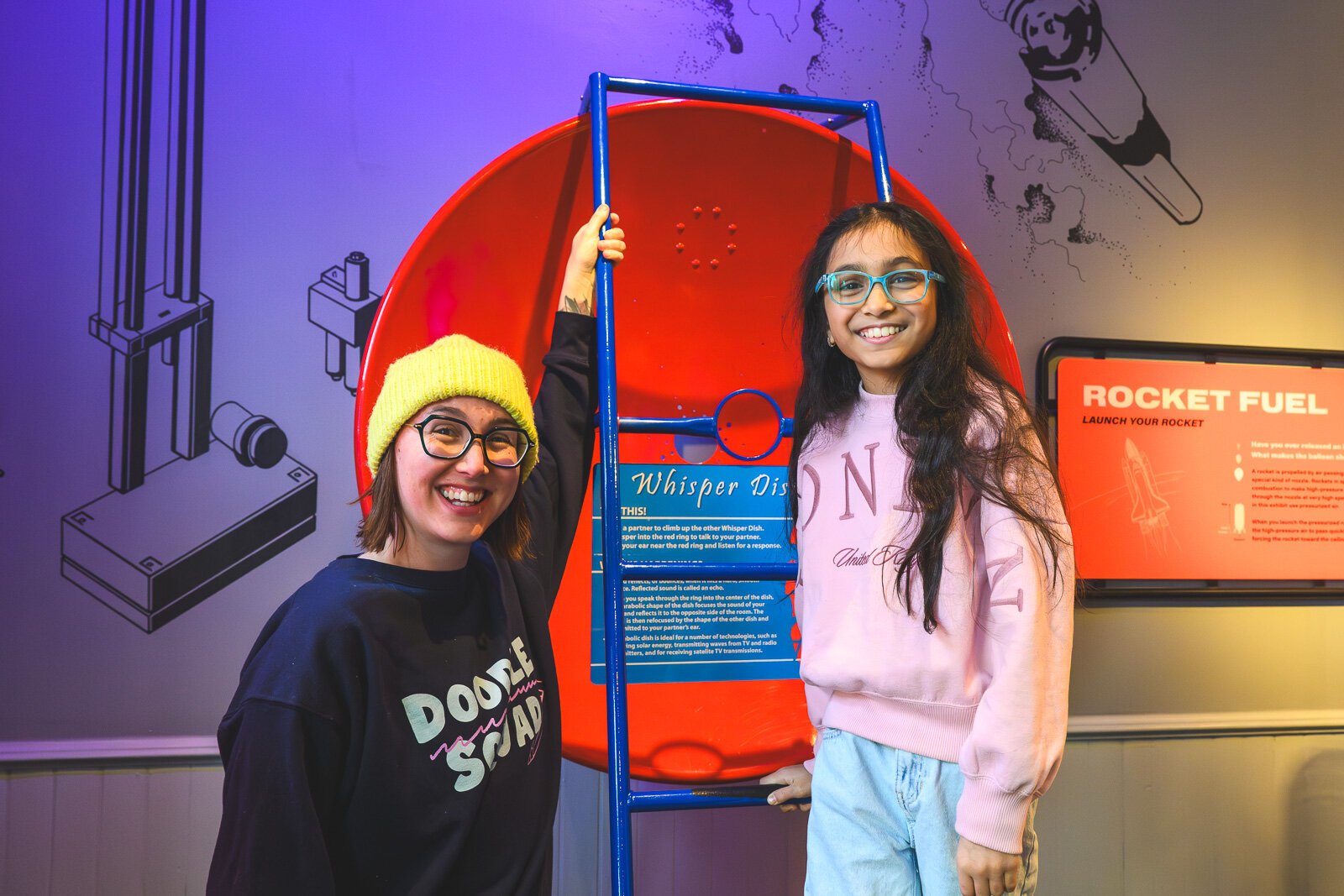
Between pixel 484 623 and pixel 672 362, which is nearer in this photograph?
pixel 484 623

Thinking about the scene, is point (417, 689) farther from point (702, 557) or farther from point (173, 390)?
point (173, 390)

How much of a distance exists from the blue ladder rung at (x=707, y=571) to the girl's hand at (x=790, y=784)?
30cm

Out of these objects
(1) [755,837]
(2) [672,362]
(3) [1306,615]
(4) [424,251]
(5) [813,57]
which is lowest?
(1) [755,837]

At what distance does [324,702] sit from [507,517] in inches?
14.7

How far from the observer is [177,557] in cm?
199

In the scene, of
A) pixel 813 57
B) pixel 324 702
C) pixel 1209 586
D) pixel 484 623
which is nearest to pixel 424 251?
pixel 484 623

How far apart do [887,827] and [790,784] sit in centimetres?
29

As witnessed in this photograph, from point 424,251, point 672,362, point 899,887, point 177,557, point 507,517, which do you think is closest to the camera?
point 899,887

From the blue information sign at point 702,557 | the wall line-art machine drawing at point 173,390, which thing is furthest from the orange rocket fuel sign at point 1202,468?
the wall line-art machine drawing at point 173,390

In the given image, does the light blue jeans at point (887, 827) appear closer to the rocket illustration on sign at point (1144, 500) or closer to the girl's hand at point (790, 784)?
the girl's hand at point (790, 784)

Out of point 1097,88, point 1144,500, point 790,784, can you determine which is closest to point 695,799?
point 790,784

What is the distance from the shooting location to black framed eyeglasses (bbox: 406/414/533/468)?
116cm

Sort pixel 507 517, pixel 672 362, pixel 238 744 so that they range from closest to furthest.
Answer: pixel 238 744, pixel 507 517, pixel 672 362

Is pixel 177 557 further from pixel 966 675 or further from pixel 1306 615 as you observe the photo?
pixel 1306 615
